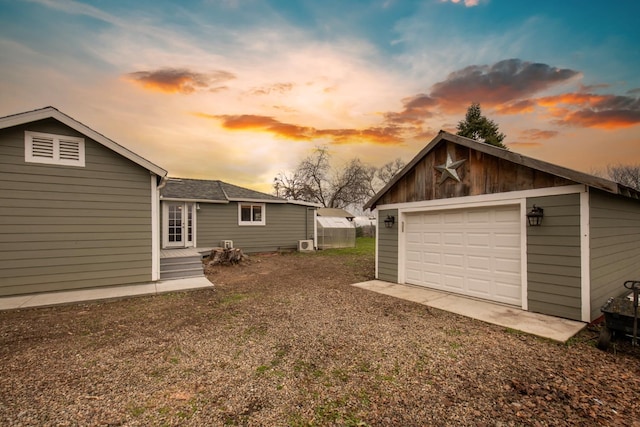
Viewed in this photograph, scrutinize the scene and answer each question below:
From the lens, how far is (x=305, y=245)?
15172mm

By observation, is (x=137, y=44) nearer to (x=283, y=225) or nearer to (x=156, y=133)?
(x=156, y=133)

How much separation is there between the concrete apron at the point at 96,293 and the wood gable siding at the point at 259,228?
566 centimetres

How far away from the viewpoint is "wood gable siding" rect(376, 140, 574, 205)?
202 inches

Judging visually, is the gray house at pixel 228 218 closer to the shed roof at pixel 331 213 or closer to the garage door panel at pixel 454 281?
the shed roof at pixel 331 213

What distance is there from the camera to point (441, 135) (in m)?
6.38

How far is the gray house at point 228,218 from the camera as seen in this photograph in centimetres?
1247

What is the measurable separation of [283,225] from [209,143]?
5904mm

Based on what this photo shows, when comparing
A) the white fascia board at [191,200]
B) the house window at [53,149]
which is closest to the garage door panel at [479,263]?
the house window at [53,149]

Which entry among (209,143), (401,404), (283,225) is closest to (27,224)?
(209,143)

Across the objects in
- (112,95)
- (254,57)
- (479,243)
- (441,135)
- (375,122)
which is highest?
(254,57)

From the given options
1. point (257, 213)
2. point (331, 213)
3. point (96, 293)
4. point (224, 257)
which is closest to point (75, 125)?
point (96, 293)

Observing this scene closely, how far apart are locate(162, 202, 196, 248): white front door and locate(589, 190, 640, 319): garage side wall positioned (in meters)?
13.7

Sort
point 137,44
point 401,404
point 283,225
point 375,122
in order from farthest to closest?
point 283,225
point 375,122
point 137,44
point 401,404

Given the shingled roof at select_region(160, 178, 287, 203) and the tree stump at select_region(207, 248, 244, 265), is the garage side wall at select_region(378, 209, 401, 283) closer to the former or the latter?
the tree stump at select_region(207, 248, 244, 265)
